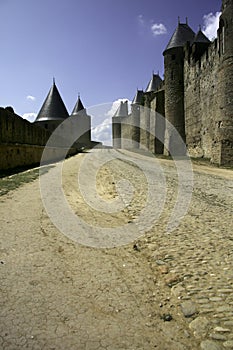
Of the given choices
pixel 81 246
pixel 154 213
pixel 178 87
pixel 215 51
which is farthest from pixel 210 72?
pixel 81 246

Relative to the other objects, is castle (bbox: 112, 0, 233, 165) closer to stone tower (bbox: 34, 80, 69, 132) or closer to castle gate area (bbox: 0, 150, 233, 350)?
castle gate area (bbox: 0, 150, 233, 350)

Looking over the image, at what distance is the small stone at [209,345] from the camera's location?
7.05 ft

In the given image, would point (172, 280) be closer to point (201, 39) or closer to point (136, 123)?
point (201, 39)

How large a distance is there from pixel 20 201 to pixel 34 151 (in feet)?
45.3

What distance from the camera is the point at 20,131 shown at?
17297mm

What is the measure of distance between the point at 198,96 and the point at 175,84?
461 cm

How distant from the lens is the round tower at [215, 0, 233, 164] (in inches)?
655

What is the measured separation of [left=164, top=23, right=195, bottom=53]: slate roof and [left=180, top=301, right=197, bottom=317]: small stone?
2933cm

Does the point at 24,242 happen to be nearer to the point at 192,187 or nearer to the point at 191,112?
the point at 192,187

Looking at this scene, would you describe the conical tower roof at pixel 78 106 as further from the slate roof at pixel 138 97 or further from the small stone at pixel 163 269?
the small stone at pixel 163 269

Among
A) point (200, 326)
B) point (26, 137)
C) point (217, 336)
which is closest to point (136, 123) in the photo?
point (26, 137)

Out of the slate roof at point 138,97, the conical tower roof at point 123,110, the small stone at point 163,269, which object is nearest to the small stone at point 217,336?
the small stone at point 163,269

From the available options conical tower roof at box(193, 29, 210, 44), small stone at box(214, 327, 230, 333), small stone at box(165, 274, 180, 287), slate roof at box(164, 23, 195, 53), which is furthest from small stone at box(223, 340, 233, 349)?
slate roof at box(164, 23, 195, 53)

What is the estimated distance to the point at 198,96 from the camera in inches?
947
